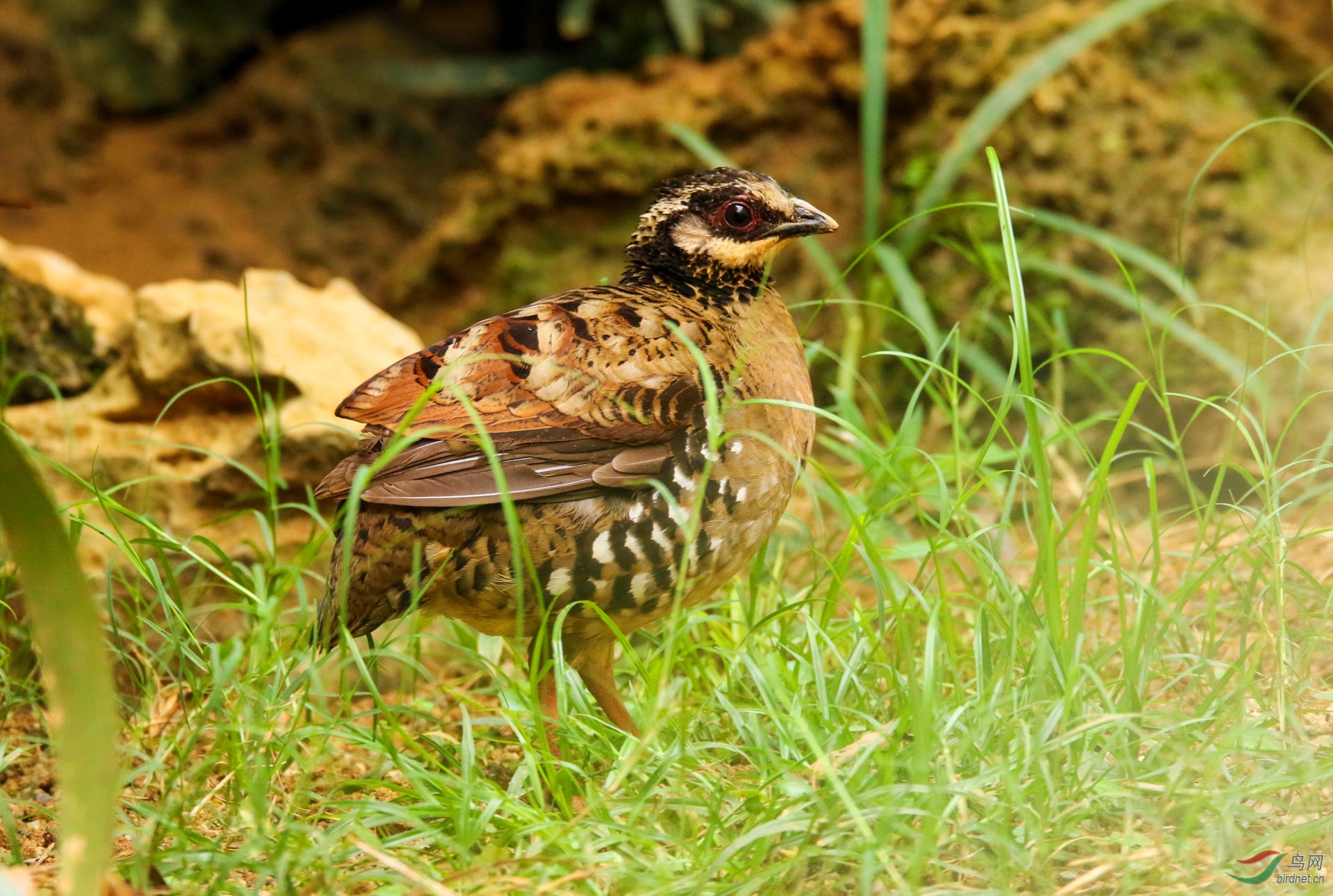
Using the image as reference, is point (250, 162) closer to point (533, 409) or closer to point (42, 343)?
point (42, 343)

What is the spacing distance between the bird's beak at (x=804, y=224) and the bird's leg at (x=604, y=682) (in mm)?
1362

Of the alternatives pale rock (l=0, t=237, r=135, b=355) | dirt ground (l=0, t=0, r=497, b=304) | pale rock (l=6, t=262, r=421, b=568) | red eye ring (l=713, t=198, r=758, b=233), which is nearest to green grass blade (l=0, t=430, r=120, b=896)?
pale rock (l=6, t=262, r=421, b=568)

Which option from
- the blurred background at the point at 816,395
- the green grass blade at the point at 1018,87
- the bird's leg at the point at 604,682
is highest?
the green grass blade at the point at 1018,87

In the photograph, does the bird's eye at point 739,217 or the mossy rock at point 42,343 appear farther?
the mossy rock at point 42,343

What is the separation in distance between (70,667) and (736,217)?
2334 mm

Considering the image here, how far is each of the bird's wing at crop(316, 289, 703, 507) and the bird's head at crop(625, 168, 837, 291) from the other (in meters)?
0.48

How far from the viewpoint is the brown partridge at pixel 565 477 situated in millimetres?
3146

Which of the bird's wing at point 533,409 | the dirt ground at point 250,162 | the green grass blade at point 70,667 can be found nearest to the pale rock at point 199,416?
the bird's wing at point 533,409

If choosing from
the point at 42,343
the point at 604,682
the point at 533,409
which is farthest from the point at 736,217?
the point at 42,343

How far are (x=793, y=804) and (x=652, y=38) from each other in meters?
5.85

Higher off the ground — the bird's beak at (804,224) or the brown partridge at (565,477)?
the bird's beak at (804,224)

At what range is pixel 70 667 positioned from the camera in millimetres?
2145

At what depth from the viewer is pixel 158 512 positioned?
424 cm

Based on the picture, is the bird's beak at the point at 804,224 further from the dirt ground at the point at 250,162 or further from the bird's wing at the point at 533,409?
the dirt ground at the point at 250,162
